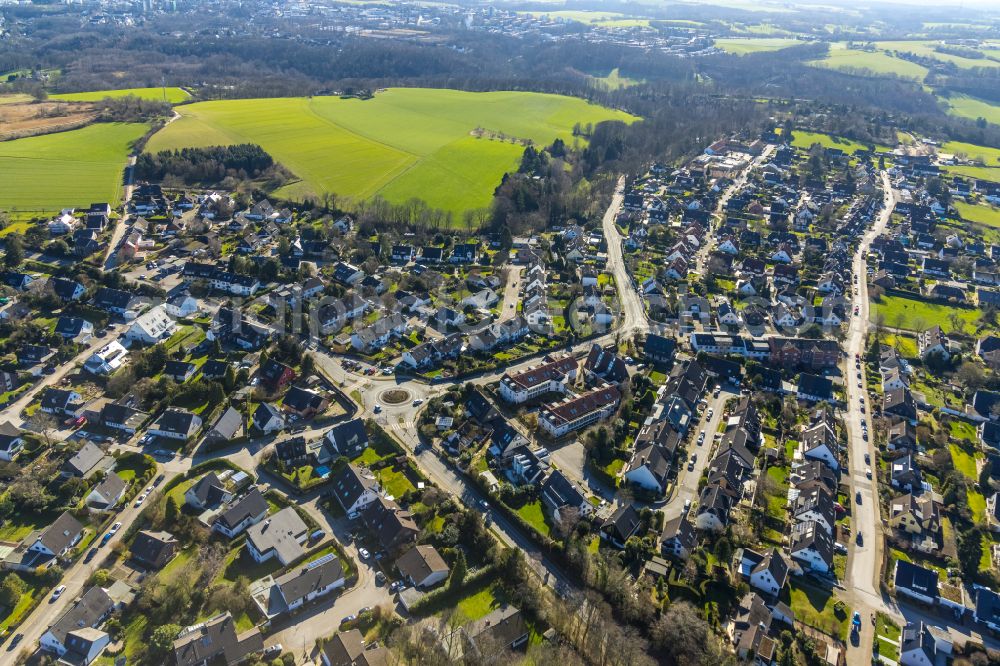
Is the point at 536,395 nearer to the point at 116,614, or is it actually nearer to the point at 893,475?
the point at 893,475

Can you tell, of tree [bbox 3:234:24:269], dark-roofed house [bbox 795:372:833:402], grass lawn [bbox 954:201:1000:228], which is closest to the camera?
dark-roofed house [bbox 795:372:833:402]

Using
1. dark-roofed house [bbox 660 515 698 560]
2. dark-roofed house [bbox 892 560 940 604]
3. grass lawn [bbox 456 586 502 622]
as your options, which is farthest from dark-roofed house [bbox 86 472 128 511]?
dark-roofed house [bbox 892 560 940 604]

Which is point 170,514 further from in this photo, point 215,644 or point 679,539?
point 679,539

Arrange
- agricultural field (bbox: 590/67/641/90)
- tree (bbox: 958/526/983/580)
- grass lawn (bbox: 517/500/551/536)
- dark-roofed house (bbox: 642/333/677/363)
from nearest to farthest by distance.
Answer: tree (bbox: 958/526/983/580)
grass lawn (bbox: 517/500/551/536)
dark-roofed house (bbox: 642/333/677/363)
agricultural field (bbox: 590/67/641/90)

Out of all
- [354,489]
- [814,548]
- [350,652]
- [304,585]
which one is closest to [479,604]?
[350,652]

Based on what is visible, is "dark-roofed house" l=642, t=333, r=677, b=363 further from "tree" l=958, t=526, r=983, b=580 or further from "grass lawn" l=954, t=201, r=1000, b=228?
"grass lawn" l=954, t=201, r=1000, b=228

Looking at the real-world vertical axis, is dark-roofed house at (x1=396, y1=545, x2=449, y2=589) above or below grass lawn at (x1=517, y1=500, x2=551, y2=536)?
above
